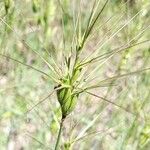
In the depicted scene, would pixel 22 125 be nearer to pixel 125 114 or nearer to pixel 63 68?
pixel 125 114

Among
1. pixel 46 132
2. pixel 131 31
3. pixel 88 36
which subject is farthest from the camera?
pixel 46 132

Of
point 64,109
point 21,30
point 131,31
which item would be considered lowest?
point 64,109

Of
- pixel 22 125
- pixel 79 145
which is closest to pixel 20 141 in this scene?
pixel 22 125

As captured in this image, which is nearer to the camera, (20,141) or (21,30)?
(20,141)

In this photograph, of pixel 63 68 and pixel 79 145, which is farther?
pixel 79 145

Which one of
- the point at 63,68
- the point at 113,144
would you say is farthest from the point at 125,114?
the point at 63,68

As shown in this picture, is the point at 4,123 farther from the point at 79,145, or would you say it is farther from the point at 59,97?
the point at 59,97

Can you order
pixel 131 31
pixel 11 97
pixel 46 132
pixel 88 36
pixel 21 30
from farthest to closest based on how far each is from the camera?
pixel 21 30 < pixel 11 97 < pixel 46 132 < pixel 131 31 < pixel 88 36

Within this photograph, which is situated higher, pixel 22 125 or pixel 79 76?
pixel 22 125

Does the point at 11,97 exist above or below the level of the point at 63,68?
above
